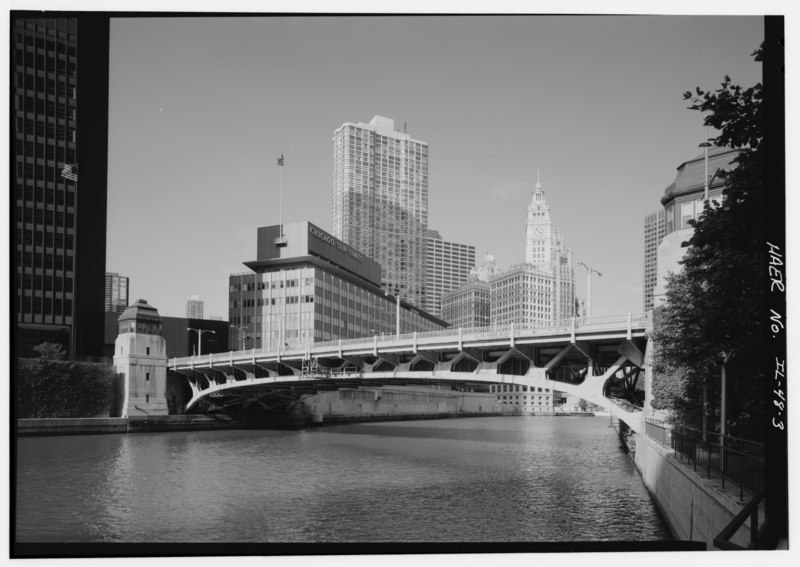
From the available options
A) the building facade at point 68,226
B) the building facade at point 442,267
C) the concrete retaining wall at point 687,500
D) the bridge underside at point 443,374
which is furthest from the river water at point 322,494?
the building facade at point 442,267

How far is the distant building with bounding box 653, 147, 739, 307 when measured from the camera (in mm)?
25469

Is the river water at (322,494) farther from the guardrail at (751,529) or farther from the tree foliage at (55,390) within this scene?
the guardrail at (751,529)

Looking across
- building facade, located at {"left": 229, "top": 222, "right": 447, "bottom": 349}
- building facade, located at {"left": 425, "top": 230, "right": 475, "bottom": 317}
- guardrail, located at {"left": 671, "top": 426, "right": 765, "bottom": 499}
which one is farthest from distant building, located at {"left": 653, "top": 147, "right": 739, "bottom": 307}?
building facade, located at {"left": 229, "top": 222, "right": 447, "bottom": 349}

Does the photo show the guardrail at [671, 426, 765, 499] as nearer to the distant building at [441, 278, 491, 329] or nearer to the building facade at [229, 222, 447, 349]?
the distant building at [441, 278, 491, 329]

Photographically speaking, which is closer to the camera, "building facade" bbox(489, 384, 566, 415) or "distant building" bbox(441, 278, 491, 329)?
"distant building" bbox(441, 278, 491, 329)

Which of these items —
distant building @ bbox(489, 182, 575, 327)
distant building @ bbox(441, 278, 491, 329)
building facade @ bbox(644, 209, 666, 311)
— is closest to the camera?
distant building @ bbox(489, 182, 575, 327)

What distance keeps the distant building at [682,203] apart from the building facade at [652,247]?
21 cm

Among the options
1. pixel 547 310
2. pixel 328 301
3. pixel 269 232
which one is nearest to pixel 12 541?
pixel 547 310

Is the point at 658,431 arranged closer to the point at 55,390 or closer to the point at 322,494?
the point at 322,494

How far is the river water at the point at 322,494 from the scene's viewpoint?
20.6 metres

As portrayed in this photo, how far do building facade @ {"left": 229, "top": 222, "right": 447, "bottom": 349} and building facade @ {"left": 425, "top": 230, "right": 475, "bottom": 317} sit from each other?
16.4 ft

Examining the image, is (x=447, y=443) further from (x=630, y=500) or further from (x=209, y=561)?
(x=209, y=561)

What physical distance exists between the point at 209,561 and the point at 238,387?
41.6 m

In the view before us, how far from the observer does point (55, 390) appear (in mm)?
50344
